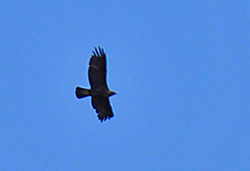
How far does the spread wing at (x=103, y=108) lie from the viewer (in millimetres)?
44375

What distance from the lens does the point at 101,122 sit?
44812 mm

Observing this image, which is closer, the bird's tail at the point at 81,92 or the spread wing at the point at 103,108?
the bird's tail at the point at 81,92

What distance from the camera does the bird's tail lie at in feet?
142

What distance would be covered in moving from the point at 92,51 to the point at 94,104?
10.3 ft

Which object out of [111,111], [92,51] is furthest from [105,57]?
[111,111]

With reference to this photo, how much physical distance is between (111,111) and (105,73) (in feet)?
9.23

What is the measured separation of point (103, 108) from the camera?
44.8 metres

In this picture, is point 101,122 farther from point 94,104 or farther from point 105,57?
point 105,57

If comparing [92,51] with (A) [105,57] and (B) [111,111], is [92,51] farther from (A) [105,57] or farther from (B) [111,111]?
(B) [111,111]

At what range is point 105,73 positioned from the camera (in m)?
43.0

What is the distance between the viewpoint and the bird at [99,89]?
4272cm

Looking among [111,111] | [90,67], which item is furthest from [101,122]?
[90,67]

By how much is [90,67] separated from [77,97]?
1.71 meters

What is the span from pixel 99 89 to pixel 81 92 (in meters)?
0.94
